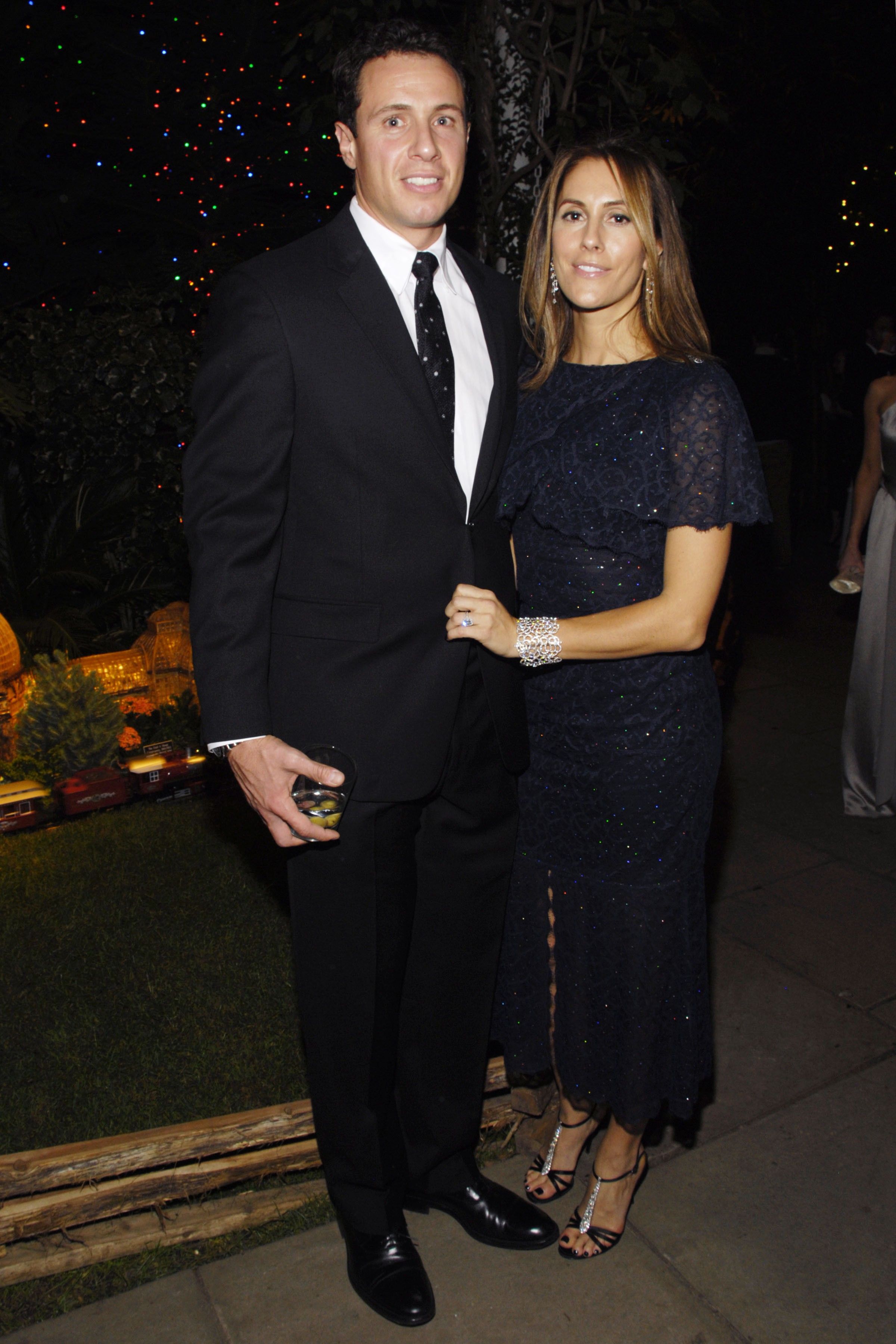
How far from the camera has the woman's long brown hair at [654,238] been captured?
2189mm

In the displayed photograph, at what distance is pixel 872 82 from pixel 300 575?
10945 millimetres

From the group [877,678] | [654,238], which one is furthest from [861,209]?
[654,238]

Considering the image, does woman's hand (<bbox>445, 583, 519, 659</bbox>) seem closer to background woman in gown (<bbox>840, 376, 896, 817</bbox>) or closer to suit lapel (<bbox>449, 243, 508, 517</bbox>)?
suit lapel (<bbox>449, 243, 508, 517</bbox>)

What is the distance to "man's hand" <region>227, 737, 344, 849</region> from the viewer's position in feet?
6.66

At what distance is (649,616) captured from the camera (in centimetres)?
218

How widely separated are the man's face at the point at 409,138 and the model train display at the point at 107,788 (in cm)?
362

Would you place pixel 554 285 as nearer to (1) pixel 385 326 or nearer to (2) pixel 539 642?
(1) pixel 385 326

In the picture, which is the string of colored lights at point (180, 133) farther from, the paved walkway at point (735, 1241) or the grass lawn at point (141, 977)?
the paved walkway at point (735, 1241)

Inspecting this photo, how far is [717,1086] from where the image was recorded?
3111 mm

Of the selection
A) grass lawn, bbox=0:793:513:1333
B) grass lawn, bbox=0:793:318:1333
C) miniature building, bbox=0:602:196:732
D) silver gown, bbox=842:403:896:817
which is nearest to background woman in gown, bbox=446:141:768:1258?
grass lawn, bbox=0:793:513:1333

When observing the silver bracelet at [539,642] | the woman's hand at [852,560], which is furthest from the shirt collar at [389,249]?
the woman's hand at [852,560]

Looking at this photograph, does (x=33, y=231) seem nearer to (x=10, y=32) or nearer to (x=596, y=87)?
(x=10, y=32)

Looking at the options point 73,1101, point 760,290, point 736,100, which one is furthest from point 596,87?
point 760,290

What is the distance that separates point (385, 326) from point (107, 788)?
361 cm
